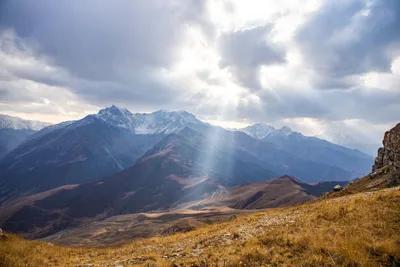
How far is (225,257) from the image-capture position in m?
15.1

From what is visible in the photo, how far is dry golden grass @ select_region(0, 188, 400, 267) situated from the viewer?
1302 cm

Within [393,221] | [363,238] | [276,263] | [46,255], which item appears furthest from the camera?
[46,255]

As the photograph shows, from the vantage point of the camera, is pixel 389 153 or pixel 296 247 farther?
pixel 389 153

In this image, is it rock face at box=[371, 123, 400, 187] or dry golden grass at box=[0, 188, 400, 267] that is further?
rock face at box=[371, 123, 400, 187]

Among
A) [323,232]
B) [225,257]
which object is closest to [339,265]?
[323,232]

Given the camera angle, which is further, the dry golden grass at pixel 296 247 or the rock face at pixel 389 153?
the rock face at pixel 389 153

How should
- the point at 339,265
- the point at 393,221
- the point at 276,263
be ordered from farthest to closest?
1. the point at 393,221
2. the point at 276,263
3. the point at 339,265

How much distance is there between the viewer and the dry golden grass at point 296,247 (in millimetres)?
13023

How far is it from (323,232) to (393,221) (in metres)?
4.45

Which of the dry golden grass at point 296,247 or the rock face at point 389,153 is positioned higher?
the rock face at point 389,153

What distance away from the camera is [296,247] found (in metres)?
14.9

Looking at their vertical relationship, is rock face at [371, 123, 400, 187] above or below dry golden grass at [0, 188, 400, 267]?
above

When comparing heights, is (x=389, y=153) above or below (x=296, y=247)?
above

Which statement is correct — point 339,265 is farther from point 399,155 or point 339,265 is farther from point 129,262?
point 399,155
